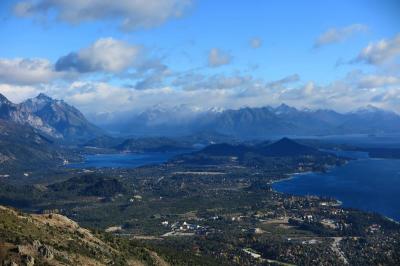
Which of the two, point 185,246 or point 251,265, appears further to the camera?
point 185,246

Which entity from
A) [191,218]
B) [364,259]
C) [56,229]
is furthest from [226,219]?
[56,229]

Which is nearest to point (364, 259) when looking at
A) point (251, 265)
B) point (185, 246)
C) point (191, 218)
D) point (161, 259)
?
point (251, 265)

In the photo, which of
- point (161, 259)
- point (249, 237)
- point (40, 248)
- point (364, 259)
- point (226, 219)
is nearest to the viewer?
point (40, 248)

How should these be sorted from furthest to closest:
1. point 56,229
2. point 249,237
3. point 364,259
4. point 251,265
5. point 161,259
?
point 249,237, point 364,259, point 251,265, point 161,259, point 56,229

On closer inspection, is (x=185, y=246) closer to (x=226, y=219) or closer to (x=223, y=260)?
(x=223, y=260)

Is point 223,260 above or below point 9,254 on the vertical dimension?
below

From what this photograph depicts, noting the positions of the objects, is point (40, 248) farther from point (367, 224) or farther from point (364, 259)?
point (367, 224)
